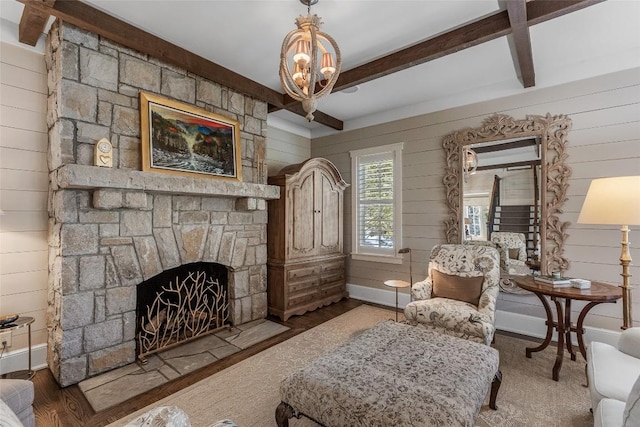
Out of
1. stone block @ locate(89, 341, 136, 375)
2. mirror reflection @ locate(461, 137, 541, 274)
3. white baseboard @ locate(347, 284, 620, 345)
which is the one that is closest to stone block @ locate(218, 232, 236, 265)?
stone block @ locate(89, 341, 136, 375)

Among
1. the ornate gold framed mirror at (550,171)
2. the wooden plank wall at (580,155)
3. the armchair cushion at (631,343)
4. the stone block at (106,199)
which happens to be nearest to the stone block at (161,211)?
the stone block at (106,199)

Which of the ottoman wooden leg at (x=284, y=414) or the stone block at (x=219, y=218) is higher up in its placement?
the stone block at (x=219, y=218)

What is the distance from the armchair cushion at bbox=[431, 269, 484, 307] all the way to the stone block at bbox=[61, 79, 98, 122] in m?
3.50

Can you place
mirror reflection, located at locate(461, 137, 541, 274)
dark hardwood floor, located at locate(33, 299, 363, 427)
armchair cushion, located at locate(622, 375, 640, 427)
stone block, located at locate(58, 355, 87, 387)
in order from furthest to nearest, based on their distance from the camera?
1. mirror reflection, located at locate(461, 137, 541, 274)
2. stone block, located at locate(58, 355, 87, 387)
3. dark hardwood floor, located at locate(33, 299, 363, 427)
4. armchair cushion, located at locate(622, 375, 640, 427)

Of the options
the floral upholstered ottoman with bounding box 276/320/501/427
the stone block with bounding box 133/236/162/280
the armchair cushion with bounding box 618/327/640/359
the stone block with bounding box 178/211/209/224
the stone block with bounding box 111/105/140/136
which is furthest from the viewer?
the stone block with bounding box 178/211/209/224

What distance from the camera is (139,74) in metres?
2.70

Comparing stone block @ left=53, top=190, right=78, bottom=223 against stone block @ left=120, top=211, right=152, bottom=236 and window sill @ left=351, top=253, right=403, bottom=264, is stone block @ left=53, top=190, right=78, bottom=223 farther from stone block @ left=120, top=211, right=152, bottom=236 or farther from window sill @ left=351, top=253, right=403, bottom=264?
window sill @ left=351, top=253, right=403, bottom=264

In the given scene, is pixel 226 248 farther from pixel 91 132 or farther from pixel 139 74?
pixel 139 74

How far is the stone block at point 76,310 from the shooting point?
226 cm

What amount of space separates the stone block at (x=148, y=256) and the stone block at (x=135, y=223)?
0.06 meters

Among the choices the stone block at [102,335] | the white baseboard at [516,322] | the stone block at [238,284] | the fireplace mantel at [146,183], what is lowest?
the white baseboard at [516,322]

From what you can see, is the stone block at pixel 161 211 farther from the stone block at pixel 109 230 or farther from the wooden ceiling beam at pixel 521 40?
the wooden ceiling beam at pixel 521 40

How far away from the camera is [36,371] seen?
2.44 meters

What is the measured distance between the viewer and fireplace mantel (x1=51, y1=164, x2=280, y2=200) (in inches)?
86.3
